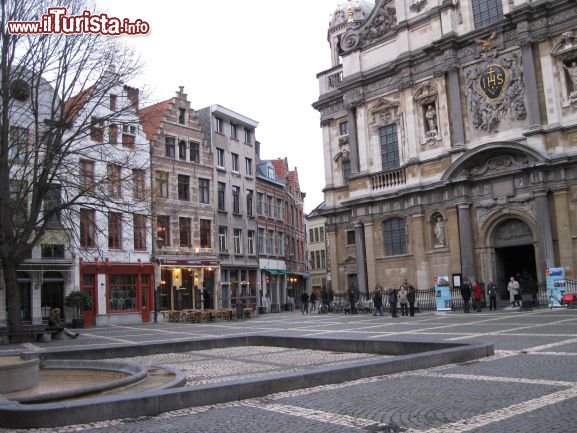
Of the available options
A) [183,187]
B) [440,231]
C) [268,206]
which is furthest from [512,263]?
[268,206]

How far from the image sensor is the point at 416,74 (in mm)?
37281

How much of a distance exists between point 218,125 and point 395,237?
18439 millimetres

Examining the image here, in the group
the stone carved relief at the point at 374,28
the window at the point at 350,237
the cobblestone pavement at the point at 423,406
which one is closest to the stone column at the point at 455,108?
the stone carved relief at the point at 374,28

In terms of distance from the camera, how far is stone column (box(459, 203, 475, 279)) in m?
33.5

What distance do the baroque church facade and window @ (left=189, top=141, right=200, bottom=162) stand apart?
35.0ft

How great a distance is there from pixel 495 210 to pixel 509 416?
27.2 m

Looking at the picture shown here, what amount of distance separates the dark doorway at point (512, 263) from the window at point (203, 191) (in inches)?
853

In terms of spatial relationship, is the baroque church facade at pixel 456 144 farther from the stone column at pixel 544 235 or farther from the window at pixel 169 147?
the window at pixel 169 147

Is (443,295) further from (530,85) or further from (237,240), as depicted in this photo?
(237,240)

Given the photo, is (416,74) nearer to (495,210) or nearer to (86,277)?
(495,210)

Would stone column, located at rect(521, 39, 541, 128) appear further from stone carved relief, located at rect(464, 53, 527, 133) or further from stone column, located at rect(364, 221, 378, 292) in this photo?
stone column, located at rect(364, 221, 378, 292)

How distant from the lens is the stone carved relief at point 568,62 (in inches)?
1199

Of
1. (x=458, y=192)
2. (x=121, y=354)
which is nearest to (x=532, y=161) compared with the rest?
(x=458, y=192)

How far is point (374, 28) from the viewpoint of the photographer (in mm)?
41000
